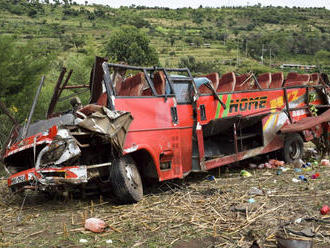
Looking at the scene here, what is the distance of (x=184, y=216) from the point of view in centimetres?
533

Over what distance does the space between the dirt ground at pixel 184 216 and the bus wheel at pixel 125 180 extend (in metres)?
0.17

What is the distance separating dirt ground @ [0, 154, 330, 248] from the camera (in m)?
4.46

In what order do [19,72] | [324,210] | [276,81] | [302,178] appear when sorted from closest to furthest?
1. [324,210]
2. [302,178]
3. [276,81]
4. [19,72]

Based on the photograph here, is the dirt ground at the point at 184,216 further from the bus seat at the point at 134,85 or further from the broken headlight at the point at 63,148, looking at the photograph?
the bus seat at the point at 134,85

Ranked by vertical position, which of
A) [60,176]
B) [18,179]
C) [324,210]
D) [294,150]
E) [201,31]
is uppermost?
[201,31]

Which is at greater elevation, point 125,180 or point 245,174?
point 125,180

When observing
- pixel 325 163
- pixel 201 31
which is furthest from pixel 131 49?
pixel 201 31

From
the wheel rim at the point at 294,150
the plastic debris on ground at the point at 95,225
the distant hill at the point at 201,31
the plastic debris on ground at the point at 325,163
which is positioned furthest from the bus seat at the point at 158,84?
the distant hill at the point at 201,31

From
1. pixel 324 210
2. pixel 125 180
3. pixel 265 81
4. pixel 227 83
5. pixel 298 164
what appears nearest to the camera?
pixel 324 210

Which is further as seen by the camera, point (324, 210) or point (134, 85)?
point (134, 85)

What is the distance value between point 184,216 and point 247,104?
13.0 ft

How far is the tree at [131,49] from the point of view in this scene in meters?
48.3

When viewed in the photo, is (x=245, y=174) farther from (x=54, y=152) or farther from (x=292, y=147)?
(x=54, y=152)

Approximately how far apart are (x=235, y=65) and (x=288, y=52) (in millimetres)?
18538
